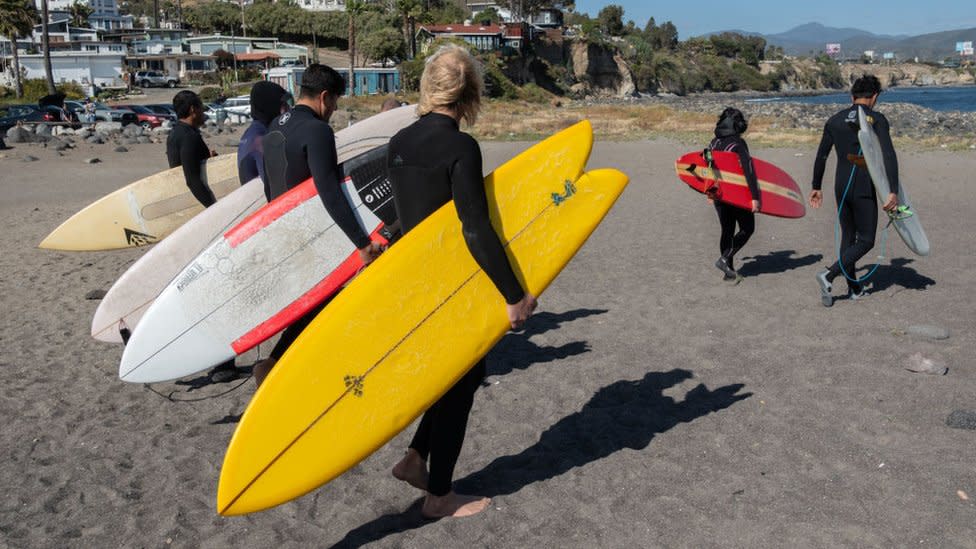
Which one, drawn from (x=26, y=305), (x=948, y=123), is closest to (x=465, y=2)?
(x=948, y=123)

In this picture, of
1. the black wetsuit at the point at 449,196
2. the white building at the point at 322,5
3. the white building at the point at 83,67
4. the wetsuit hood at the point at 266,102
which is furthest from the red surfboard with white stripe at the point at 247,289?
the white building at the point at 322,5

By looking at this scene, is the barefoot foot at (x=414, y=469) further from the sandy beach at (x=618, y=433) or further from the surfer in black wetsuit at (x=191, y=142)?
the surfer in black wetsuit at (x=191, y=142)

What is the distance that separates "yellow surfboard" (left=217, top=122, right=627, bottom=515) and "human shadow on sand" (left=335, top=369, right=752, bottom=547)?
1.45 feet

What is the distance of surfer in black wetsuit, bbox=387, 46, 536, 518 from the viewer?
294 cm

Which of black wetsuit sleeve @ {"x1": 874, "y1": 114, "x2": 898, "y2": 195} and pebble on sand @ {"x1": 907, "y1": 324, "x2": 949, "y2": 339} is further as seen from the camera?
black wetsuit sleeve @ {"x1": 874, "y1": 114, "x2": 898, "y2": 195}

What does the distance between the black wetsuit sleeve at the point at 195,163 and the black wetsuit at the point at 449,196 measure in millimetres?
3078

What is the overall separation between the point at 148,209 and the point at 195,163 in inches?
Result: 63.9

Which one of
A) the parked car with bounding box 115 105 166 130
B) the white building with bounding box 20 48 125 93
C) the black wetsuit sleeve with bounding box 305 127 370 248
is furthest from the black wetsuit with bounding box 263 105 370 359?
the white building with bounding box 20 48 125 93

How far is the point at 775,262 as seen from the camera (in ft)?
28.4

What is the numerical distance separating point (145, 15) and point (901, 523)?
144317 mm

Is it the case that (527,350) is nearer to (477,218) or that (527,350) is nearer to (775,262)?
(477,218)

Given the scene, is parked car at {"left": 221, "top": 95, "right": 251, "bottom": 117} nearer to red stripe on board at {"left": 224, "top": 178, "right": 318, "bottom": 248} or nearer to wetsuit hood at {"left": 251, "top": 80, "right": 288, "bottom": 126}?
wetsuit hood at {"left": 251, "top": 80, "right": 288, "bottom": 126}

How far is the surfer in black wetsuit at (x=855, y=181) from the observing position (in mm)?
6387

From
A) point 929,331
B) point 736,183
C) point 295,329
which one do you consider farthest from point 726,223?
point 295,329
